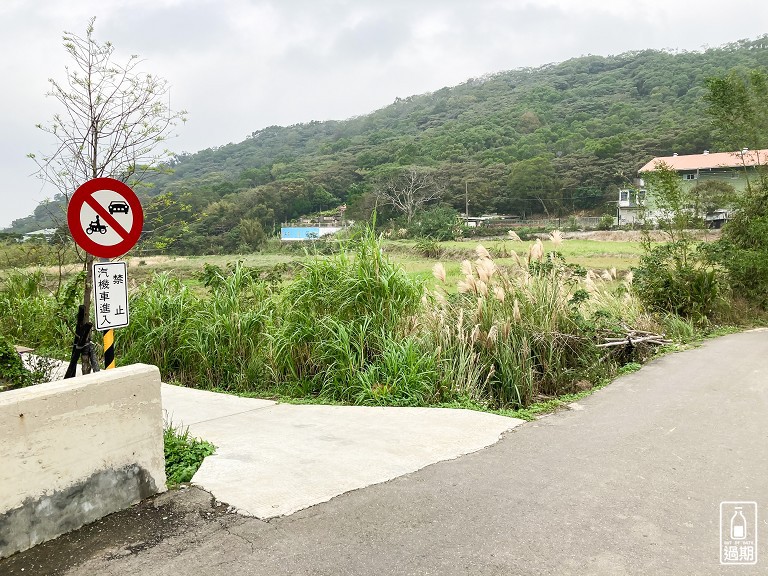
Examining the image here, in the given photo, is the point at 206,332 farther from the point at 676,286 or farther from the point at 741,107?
the point at 741,107

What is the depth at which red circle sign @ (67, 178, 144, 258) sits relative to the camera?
383 cm

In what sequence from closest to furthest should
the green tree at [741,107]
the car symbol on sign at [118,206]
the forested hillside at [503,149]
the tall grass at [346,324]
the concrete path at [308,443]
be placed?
the concrete path at [308,443]
the car symbol on sign at [118,206]
the tall grass at [346,324]
the green tree at [741,107]
the forested hillside at [503,149]

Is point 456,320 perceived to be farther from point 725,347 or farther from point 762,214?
point 762,214

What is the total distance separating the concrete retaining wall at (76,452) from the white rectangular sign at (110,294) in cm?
65

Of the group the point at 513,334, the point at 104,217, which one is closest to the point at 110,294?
the point at 104,217

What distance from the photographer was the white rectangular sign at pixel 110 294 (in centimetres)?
390

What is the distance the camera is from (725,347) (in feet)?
30.7

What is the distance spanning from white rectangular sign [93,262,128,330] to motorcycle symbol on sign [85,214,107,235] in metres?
0.22

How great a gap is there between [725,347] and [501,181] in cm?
5144

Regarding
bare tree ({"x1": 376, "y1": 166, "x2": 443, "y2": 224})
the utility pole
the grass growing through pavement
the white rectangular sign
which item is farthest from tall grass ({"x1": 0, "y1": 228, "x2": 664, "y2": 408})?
the utility pole

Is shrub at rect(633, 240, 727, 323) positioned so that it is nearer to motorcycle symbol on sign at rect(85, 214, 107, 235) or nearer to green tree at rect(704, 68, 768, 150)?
green tree at rect(704, 68, 768, 150)

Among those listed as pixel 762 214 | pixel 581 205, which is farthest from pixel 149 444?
pixel 581 205

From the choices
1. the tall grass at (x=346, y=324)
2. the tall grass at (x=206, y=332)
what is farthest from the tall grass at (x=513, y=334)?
the tall grass at (x=206, y=332)

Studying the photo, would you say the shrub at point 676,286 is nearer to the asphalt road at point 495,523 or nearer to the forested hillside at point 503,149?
the forested hillside at point 503,149
